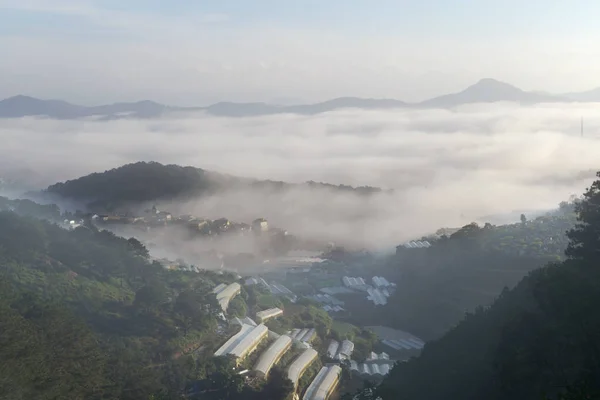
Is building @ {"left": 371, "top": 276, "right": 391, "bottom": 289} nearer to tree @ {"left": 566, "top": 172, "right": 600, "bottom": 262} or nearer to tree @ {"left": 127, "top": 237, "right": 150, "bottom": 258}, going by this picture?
tree @ {"left": 127, "top": 237, "right": 150, "bottom": 258}

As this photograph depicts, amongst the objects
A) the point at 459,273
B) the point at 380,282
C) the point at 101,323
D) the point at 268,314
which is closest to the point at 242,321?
the point at 268,314

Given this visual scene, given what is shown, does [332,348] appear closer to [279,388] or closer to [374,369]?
[374,369]

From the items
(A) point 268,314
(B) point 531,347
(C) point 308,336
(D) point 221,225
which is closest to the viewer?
(B) point 531,347

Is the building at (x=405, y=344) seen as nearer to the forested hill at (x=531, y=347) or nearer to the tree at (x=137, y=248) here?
the forested hill at (x=531, y=347)

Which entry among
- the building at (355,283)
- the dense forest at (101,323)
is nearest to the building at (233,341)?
the dense forest at (101,323)

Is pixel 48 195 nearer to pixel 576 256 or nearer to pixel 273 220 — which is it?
pixel 273 220

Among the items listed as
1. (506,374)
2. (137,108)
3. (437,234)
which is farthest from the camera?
(137,108)

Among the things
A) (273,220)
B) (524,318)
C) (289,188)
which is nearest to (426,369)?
(524,318)
